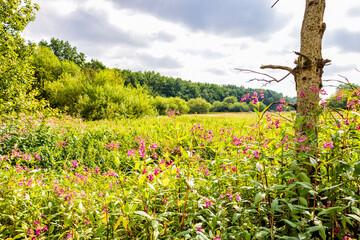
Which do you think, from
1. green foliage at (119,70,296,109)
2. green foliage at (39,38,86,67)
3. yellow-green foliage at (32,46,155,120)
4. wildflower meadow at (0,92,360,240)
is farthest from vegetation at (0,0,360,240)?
green foliage at (119,70,296,109)

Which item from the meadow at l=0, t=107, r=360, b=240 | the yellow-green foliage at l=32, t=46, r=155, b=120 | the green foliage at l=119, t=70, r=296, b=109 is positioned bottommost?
the meadow at l=0, t=107, r=360, b=240

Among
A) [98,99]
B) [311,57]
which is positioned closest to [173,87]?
[98,99]

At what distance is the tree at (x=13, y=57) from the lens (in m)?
7.36

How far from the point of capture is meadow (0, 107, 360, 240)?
1.57 meters

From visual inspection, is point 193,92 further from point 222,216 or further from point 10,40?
point 222,216

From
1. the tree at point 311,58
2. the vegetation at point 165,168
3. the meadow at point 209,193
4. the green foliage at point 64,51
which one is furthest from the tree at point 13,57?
the green foliage at point 64,51

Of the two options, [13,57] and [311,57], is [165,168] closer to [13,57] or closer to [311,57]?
[311,57]

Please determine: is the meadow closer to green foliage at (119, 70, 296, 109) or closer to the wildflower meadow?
the wildflower meadow

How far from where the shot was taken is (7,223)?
7.01ft

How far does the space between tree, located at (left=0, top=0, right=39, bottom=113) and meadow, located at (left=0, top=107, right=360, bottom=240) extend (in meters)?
2.84

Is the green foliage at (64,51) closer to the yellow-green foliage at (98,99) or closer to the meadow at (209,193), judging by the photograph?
the yellow-green foliage at (98,99)

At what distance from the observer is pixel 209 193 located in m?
2.46

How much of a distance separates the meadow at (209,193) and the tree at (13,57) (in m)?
2.84

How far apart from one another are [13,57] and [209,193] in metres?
9.38
